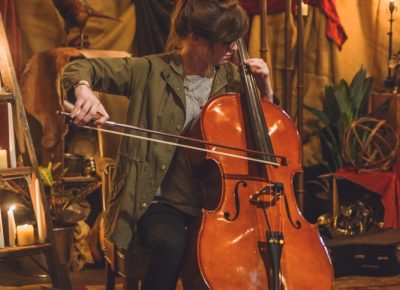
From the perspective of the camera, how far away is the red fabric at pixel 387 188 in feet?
12.8

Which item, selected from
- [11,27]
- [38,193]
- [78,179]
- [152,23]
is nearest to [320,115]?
[152,23]

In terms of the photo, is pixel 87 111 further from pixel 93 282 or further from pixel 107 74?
pixel 93 282

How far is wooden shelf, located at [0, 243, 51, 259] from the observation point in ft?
7.55

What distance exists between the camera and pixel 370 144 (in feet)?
13.6

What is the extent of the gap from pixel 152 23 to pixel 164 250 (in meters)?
2.25

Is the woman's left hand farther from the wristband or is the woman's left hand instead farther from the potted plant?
the potted plant

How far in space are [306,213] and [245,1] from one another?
1372mm

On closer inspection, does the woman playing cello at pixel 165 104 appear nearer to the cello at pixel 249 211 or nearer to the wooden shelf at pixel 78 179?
the cello at pixel 249 211

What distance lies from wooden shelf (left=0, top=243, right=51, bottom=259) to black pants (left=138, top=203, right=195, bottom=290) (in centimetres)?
42

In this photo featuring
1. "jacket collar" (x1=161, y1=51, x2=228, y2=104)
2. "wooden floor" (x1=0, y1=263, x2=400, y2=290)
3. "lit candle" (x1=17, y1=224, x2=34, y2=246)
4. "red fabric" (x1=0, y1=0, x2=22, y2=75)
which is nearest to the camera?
"jacket collar" (x1=161, y1=51, x2=228, y2=104)

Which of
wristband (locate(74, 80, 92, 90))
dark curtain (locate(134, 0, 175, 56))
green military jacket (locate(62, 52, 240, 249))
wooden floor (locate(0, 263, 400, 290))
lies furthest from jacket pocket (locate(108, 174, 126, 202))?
dark curtain (locate(134, 0, 175, 56))

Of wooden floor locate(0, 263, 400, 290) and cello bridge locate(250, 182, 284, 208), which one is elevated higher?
cello bridge locate(250, 182, 284, 208)

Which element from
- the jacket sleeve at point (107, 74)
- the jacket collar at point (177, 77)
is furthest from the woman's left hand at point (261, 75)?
the jacket sleeve at point (107, 74)

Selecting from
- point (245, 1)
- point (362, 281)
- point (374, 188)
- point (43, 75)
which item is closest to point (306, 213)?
point (374, 188)
